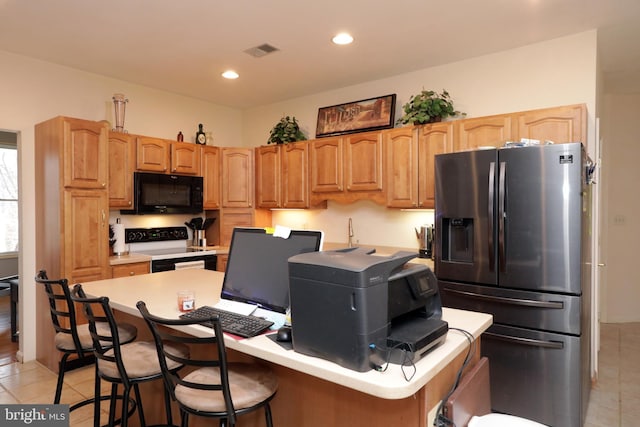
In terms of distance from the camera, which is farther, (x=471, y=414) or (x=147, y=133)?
(x=147, y=133)

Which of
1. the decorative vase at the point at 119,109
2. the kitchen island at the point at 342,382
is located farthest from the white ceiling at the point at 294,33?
the kitchen island at the point at 342,382

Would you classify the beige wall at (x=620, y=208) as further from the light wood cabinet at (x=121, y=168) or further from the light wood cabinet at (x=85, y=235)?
the light wood cabinet at (x=85, y=235)

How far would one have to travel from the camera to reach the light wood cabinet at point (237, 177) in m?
4.91

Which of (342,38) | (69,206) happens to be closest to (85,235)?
(69,206)

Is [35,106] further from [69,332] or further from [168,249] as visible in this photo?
[69,332]

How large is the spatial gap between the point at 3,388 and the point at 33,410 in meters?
0.71

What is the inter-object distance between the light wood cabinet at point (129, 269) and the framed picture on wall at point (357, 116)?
228 cm

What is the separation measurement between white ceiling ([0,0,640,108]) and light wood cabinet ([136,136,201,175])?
2.26ft

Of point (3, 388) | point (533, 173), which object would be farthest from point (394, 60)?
point (3, 388)

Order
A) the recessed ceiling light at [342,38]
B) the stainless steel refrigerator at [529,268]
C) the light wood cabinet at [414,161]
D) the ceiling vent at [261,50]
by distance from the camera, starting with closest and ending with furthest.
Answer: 1. the stainless steel refrigerator at [529,268]
2. the recessed ceiling light at [342,38]
3. the ceiling vent at [261,50]
4. the light wood cabinet at [414,161]

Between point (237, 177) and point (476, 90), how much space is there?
282 cm

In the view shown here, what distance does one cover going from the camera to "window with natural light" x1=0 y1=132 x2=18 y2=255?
20.9 ft

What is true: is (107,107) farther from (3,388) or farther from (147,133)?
(3,388)

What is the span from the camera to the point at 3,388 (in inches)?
124
